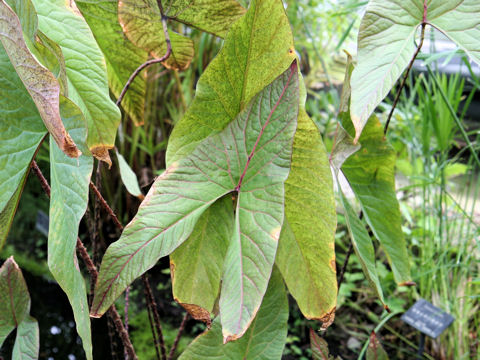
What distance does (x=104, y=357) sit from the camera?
1123 mm

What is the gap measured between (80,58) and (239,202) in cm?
18

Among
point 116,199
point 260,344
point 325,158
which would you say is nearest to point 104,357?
point 116,199

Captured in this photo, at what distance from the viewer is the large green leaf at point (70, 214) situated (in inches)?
12.1

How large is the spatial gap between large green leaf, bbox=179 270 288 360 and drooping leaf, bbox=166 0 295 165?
5.9 inches

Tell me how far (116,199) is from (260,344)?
1293mm

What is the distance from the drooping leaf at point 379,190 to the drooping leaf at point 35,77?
0.32m

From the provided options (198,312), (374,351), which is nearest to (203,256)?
(198,312)

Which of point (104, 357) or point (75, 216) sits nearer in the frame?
point (75, 216)

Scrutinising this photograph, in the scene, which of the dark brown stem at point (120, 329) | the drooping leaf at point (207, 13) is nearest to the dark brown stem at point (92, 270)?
the dark brown stem at point (120, 329)

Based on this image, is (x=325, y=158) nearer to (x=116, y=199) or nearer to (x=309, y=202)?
(x=309, y=202)

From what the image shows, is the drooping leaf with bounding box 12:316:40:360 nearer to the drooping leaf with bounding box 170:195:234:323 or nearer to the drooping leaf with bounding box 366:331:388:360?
the drooping leaf with bounding box 170:195:234:323

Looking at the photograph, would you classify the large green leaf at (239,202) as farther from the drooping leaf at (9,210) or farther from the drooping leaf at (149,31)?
the drooping leaf at (149,31)

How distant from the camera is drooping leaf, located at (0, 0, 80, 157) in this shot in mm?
257

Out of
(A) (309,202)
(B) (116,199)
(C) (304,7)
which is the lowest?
(B) (116,199)
